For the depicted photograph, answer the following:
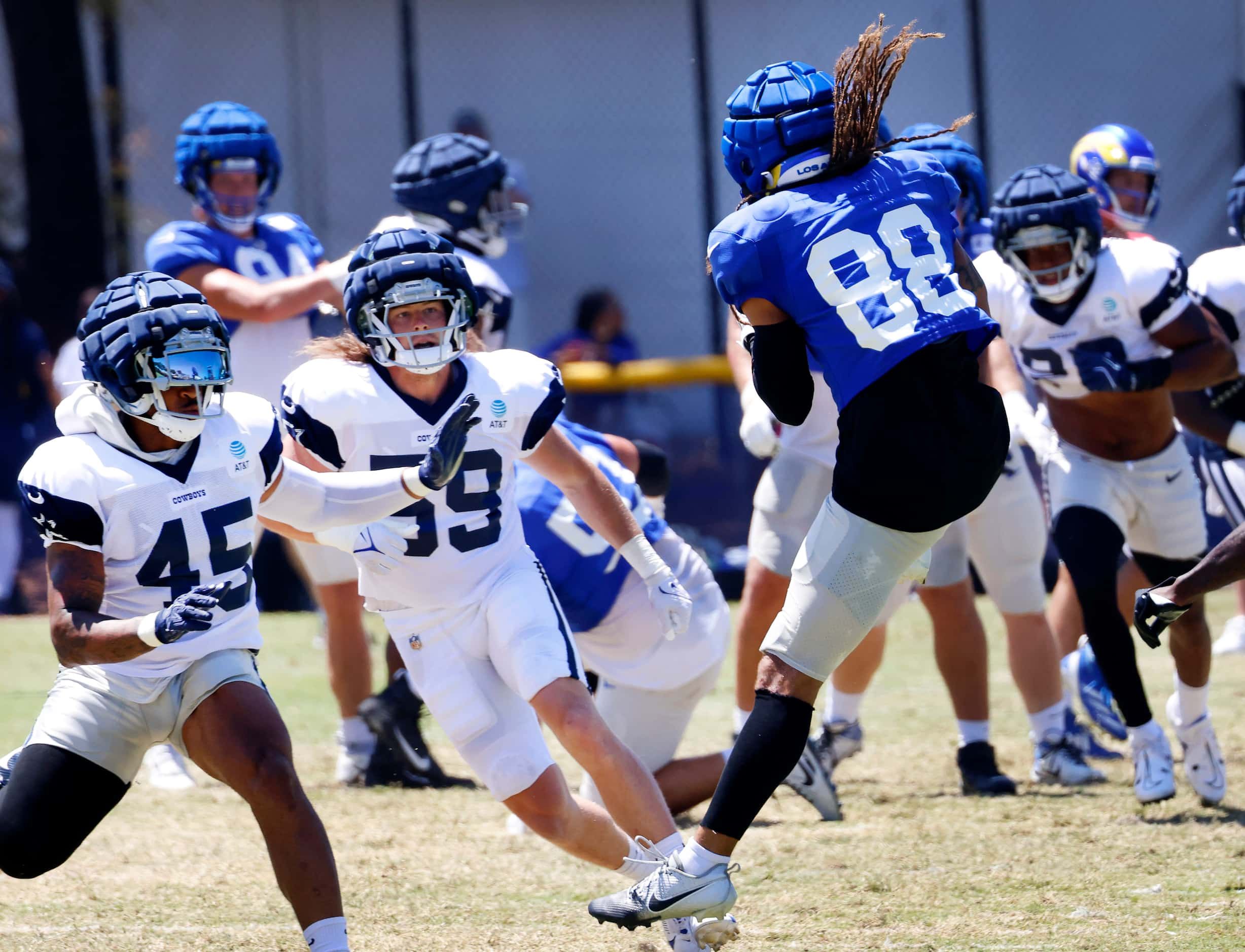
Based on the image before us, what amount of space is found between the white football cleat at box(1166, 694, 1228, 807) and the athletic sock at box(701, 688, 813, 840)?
1.92 meters

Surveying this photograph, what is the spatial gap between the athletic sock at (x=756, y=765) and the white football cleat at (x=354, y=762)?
252 cm

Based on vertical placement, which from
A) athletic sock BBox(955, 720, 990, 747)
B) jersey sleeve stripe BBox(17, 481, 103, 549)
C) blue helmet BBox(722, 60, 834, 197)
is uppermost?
blue helmet BBox(722, 60, 834, 197)

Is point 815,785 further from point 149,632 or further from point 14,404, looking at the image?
point 14,404

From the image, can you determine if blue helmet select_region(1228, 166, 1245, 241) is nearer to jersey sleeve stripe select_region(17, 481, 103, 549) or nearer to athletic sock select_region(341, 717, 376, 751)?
athletic sock select_region(341, 717, 376, 751)

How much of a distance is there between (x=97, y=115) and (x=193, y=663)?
855cm

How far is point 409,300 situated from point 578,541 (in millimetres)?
1050

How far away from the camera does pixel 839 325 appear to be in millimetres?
3654

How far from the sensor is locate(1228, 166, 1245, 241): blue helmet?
19.4ft

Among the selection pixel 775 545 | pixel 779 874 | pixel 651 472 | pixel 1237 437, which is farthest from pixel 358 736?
pixel 1237 437

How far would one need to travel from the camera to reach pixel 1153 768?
4.96 meters

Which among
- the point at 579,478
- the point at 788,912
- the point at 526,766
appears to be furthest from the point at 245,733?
the point at 788,912

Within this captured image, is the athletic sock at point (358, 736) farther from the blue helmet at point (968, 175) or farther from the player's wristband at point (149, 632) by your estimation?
the blue helmet at point (968, 175)

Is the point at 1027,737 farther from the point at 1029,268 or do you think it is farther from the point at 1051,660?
the point at 1029,268

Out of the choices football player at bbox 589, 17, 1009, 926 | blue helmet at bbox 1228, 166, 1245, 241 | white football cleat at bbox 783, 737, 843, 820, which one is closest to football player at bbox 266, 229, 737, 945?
football player at bbox 589, 17, 1009, 926
